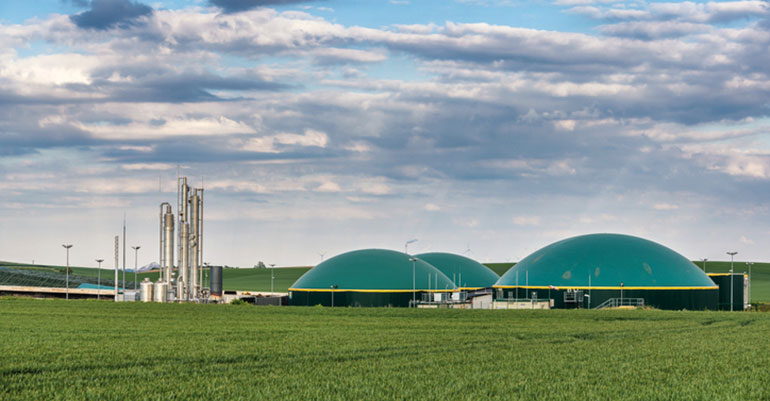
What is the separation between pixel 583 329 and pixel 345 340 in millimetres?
15379

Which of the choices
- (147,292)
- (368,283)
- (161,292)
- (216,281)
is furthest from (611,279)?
(147,292)

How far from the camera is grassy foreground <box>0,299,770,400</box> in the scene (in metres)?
20.2

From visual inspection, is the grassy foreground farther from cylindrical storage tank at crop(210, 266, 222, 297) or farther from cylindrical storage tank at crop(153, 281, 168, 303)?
cylindrical storage tank at crop(210, 266, 222, 297)

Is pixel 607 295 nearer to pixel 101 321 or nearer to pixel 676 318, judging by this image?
pixel 676 318

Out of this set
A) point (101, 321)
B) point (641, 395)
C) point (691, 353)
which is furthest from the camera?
point (101, 321)

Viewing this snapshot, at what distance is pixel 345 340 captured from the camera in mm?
35625

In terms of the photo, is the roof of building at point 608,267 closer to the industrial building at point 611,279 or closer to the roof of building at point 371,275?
the industrial building at point 611,279

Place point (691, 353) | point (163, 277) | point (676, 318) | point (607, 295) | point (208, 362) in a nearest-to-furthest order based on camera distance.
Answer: point (208, 362) → point (691, 353) → point (676, 318) → point (607, 295) → point (163, 277)

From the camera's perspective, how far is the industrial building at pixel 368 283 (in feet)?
285

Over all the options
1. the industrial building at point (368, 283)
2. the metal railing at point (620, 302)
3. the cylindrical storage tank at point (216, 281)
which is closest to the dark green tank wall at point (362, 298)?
the industrial building at point (368, 283)

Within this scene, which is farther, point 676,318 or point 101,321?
point 676,318

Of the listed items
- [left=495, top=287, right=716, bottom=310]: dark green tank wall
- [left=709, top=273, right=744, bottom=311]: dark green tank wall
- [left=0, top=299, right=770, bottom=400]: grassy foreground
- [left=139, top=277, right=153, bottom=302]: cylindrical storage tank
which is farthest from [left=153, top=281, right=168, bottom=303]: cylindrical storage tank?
[left=709, top=273, right=744, bottom=311]: dark green tank wall

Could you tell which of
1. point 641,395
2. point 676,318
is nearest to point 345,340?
point 641,395

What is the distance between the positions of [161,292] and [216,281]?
1200 centimetres
